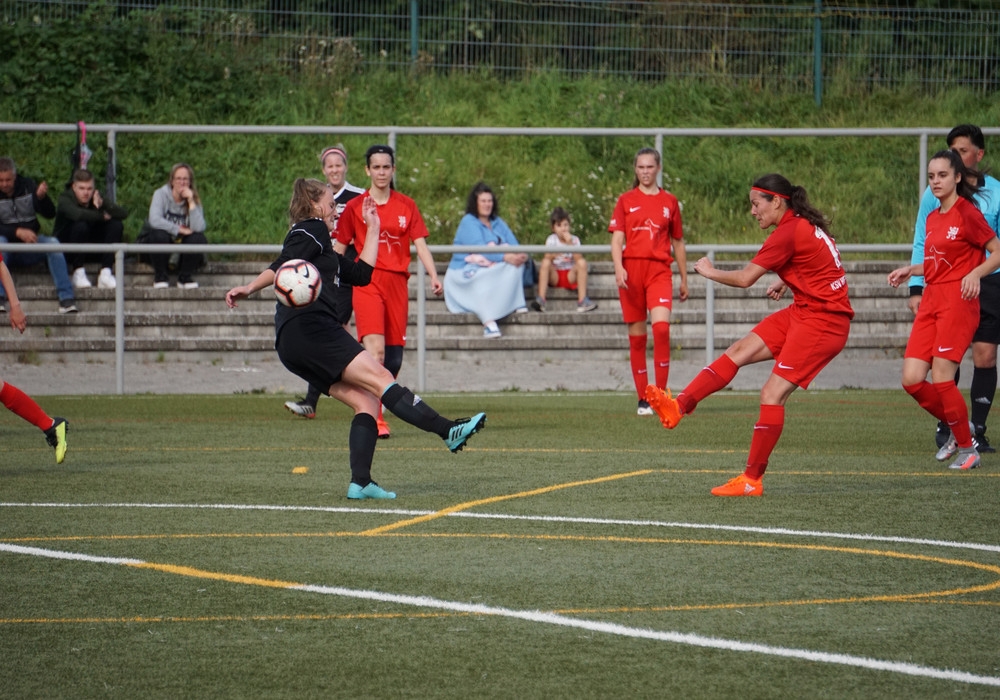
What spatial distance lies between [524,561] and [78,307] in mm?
11431

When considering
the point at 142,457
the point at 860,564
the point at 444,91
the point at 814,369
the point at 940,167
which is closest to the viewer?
the point at 860,564

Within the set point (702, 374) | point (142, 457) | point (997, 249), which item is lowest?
point (142, 457)

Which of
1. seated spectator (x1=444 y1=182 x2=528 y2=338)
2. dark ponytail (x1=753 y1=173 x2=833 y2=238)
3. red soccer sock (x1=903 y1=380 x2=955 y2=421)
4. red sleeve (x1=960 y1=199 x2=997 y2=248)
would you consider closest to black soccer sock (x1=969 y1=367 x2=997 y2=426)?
red soccer sock (x1=903 y1=380 x2=955 y2=421)

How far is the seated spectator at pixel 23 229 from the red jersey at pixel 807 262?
33.8 ft

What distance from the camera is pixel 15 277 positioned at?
16328 mm

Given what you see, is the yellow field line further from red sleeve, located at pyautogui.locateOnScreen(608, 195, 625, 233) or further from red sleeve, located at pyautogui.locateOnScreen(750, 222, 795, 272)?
red sleeve, located at pyautogui.locateOnScreen(608, 195, 625, 233)

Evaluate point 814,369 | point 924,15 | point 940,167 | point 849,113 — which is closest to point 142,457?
point 814,369

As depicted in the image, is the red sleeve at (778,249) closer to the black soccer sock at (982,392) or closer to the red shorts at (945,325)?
the red shorts at (945,325)

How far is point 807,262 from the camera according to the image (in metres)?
7.82

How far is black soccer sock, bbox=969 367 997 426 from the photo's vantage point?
32.6ft

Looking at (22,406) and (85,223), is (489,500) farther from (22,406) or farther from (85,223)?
(85,223)

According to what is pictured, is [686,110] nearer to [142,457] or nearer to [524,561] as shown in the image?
[142,457]

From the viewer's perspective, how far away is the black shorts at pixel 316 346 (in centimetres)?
751

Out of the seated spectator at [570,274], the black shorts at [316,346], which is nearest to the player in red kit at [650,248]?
the seated spectator at [570,274]
